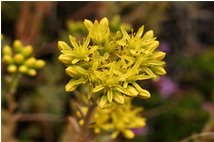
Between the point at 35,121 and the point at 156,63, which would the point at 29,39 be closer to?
the point at 35,121

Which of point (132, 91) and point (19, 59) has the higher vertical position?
point (19, 59)

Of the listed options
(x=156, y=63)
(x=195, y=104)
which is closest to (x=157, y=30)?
(x=195, y=104)

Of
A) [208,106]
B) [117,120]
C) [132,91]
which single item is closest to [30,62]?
[117,120]

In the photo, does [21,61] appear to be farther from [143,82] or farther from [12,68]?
[143,82]

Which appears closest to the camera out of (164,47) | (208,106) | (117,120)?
(117,120)

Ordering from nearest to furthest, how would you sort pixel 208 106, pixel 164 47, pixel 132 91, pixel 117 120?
pixel 132 91, pixel 117 120, pixel 208 106, pixel 164 47

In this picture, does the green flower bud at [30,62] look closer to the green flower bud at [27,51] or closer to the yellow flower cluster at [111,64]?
the green flower bud at [27,51]

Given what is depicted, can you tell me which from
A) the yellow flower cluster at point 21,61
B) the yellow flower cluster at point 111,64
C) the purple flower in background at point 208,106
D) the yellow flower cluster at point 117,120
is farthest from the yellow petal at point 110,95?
the purple flower in background at point 208,106
